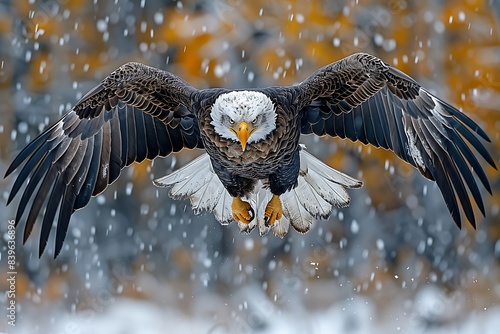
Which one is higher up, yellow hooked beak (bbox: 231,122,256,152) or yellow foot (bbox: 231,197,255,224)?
yellow hooked beak (bbox: 231,122,256,152)

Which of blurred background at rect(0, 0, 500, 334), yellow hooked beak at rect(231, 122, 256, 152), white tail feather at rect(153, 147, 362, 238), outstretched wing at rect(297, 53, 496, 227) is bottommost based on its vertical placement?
blurred background at rect(0, 0, 500, 334)

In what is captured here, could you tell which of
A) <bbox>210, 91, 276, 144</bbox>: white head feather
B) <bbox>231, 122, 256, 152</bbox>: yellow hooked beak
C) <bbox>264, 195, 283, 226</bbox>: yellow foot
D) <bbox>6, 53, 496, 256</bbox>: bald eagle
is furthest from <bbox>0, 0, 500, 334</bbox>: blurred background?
<bbox>231, 122, 256, 152</bbox>: yellow hooked beak

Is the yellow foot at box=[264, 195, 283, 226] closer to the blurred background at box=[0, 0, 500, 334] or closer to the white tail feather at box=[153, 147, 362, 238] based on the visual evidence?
the white tail feather at box=[153, 147, 362, 238]

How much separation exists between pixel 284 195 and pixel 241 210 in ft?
1.51

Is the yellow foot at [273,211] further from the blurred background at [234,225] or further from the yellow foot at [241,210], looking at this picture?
the blurred background at [234,225]

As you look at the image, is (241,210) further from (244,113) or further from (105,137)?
(244,113)

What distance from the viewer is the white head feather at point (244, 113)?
4.04 metres

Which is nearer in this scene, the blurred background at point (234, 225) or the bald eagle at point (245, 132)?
the bald eagle at point (245, 132)

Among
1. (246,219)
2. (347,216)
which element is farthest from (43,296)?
(246,219)

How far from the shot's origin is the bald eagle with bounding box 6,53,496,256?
4223 mm

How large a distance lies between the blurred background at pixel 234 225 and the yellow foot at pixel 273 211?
2498mm

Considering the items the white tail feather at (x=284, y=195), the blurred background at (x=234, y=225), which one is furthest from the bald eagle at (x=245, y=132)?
the blurred background at (x=234, y=225)

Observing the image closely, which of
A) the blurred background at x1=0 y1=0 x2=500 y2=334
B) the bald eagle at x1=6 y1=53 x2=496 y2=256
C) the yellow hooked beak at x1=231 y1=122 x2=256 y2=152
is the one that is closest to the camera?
the yellow hooked beak at x1=231 y1=122 x2=256 y2=152

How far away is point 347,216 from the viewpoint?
25.3ft
